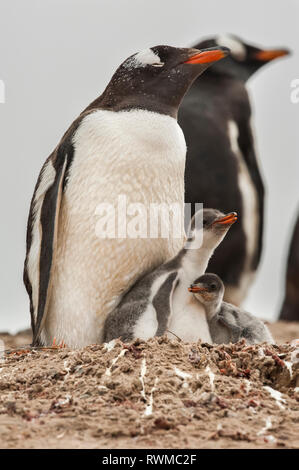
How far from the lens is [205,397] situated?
2.57 meters

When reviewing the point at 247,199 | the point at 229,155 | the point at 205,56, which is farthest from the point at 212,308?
the point at 247,199

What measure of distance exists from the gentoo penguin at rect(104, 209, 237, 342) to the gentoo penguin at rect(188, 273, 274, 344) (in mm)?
58

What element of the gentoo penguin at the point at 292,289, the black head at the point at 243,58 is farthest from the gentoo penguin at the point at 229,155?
the gentoo penguin at the point at 292,289

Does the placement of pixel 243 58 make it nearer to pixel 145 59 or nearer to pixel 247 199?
pixel 247 199

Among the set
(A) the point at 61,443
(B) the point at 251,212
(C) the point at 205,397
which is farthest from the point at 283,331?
(A) the point at 61,443

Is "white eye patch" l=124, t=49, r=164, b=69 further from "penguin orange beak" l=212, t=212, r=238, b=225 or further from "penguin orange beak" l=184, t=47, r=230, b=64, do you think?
"penguin orange beak" l=212, t=212, r=238, b=225

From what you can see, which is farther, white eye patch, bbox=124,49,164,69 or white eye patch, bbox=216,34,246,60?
white eye patch, bbox=216,34,246,60

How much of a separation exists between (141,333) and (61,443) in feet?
3.47

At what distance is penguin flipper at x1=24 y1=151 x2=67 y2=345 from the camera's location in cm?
342

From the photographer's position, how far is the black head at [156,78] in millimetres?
3477

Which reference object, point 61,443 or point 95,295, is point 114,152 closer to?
point 95,295

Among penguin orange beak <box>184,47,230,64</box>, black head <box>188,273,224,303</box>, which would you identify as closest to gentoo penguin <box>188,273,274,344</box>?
black head <box>188,273,224,303</box>

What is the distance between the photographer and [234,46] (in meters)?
6.83

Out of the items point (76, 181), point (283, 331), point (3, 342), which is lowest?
point (283, 331)
